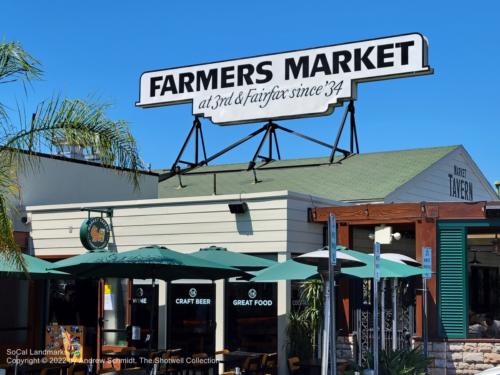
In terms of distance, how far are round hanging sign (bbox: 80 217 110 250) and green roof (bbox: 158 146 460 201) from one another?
4.63 metres

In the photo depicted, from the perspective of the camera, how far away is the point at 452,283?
15414 mm

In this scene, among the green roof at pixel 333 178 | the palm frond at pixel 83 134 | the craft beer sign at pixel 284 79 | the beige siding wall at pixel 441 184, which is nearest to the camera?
the palm frond at pixel 83 134

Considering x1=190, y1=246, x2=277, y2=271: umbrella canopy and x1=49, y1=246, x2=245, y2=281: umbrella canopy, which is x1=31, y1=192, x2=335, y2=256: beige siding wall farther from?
x1=49, y1=246, x2=245, y2=281: umbrella canopy

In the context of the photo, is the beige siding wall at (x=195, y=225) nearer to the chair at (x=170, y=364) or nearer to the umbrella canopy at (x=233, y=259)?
the umbrella canopy at (x=233, y=259)

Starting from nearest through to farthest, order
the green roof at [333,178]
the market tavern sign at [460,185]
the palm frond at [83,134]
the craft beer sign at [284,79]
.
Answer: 1. the palm frond at [83,134]
2. the craft beer sign at [284,79]
3. the green roof at [333,178]
4. the market tavern sign at [460,185]

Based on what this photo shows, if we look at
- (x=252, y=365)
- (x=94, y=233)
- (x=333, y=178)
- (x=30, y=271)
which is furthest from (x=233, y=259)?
(x=333, y=178)

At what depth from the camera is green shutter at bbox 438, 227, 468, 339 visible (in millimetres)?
15258

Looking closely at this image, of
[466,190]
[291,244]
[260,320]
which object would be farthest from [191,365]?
[466,190]

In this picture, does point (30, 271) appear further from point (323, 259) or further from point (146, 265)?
point (323, 259)

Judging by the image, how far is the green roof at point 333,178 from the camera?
2260 cm

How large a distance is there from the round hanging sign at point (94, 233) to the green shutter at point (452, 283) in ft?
24.7

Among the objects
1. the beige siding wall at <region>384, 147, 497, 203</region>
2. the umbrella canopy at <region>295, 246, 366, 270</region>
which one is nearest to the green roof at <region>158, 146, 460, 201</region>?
the beige siding wall at <region>384, 147, 497, 203</region>

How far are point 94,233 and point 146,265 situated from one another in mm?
5669

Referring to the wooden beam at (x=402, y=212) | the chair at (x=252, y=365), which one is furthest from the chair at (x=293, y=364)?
the wooden beam at (x=402, y=212)
